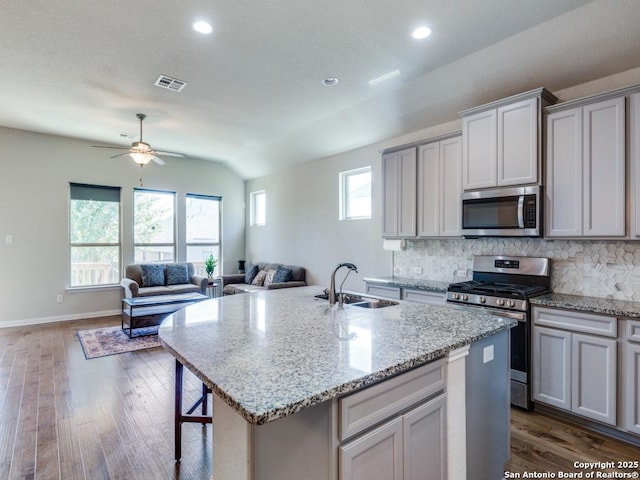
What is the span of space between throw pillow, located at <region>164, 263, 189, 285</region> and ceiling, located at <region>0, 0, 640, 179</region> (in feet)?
9.30

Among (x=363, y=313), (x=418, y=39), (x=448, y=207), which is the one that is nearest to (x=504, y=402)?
(x=363, y=313)

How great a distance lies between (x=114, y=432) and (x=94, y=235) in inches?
190

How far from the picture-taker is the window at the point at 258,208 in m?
7.71

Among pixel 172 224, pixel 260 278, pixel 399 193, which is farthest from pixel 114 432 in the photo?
pixel 172 224

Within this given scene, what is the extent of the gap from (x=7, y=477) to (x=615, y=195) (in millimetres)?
4539

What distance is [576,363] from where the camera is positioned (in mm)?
2561

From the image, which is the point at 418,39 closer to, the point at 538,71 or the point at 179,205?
the point at 538,71

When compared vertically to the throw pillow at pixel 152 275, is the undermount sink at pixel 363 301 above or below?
above

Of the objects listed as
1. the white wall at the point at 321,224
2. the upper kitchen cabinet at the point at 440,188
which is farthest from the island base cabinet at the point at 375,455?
the white wall at the point at 321,224

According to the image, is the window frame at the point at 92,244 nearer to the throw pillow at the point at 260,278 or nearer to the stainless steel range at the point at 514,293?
the throw pillow at the point at 260,278

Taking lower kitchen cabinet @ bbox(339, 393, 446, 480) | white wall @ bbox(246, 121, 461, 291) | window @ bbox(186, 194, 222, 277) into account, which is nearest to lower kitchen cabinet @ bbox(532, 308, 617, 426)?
lower kitchen cabinet @ bbox(339, 393, 446, 480)

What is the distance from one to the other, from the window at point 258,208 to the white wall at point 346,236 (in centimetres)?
20

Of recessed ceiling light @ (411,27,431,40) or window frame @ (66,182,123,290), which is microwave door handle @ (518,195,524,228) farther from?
window frame @ (66,182,123,290)

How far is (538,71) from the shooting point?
9.85ft
